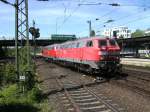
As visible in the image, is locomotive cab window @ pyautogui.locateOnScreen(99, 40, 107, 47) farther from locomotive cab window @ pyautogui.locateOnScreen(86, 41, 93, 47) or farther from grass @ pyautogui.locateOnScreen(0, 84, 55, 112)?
grass @ pyautogui.locateOnScreen(0, 84, 55, 112)

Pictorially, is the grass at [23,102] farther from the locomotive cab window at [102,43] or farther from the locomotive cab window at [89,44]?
the locomotive cab window at [89,44]

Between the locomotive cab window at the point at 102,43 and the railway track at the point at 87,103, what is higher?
the locomotive cab window at the point at 102,43

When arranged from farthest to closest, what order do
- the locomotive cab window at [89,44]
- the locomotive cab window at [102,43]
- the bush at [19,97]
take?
the locomotive cab window at [89,44] → the locomotive cab window at [102,43] → the bush at [19,97]

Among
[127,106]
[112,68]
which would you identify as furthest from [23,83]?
[112,68]

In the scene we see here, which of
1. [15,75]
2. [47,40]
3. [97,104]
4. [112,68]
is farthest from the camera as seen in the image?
[47,40]

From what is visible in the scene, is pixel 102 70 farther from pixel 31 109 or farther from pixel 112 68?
pixel 31 109

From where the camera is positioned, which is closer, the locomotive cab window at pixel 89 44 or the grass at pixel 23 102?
the grass at pixel 23 102

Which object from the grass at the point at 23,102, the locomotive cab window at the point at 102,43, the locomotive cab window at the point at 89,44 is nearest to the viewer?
the grass at the point at 23,102

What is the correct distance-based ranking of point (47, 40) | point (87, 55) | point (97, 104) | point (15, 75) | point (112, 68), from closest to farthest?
point (97, 104) → point (15, 75) → point (112, 68) → point (87, 55) → point (47, 40)

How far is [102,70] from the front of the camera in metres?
26.3

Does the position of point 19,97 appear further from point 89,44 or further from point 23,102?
point 89,44

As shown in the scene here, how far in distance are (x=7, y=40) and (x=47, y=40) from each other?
1405cm

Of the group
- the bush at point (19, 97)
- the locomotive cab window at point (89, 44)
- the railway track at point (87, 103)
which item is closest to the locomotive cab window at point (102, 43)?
the locomotive cab window at point (89, 44)

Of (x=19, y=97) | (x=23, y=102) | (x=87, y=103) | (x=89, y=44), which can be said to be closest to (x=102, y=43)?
(x=89, y=44)
